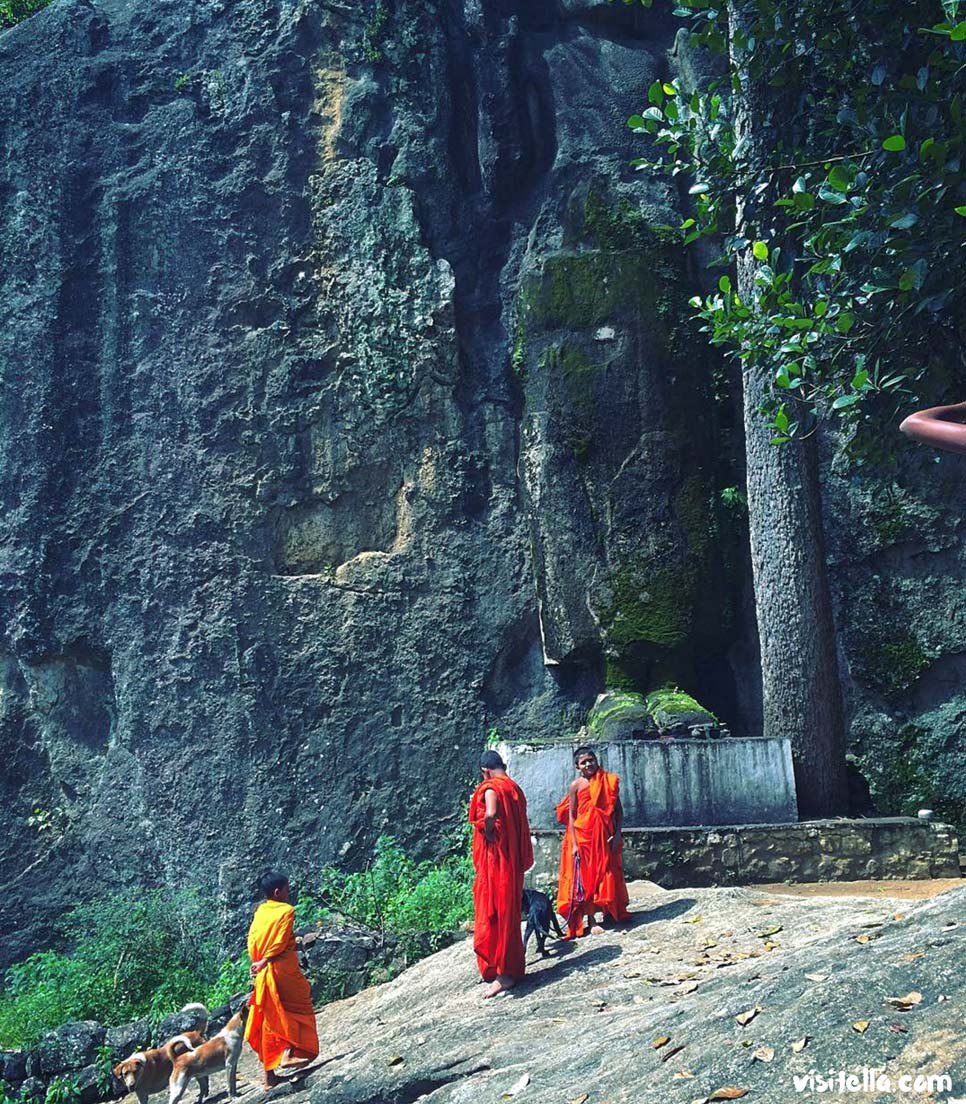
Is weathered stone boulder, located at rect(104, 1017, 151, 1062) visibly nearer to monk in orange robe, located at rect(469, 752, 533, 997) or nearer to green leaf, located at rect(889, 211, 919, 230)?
monk in orange robe, located at rect(469, 752, 533, 997)

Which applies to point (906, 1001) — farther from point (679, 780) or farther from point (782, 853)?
point (679, 780)

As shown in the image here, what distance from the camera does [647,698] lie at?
12.3m

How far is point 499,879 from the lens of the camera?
754 centimetres

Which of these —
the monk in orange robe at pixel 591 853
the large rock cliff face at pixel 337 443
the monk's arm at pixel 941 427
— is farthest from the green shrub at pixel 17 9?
the monk's arm at pixel 941 427

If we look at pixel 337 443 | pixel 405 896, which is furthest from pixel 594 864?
pixel 337 443

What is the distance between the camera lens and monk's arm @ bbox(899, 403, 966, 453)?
400 cm

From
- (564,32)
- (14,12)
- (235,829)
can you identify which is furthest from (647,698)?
(14,12)

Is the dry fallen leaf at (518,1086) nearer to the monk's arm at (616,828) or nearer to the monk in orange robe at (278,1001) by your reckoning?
the monk in orange robe at (278,1001)

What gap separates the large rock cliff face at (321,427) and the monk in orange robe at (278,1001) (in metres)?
5.41

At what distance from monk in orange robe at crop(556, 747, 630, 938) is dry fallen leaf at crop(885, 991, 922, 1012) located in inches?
139

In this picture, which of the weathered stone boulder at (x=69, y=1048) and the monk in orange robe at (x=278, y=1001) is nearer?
the monk in orange robe at (x=278, y=1001)

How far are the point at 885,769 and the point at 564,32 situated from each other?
900cm

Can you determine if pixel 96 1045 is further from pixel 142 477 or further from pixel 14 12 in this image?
pixel 14 12

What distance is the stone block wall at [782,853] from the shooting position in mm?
9609
